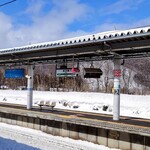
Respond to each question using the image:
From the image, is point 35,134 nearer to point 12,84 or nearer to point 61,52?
point 61,52

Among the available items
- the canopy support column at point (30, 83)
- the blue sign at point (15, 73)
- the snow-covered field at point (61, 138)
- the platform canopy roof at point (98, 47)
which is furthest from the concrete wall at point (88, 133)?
the platform canopy roof at point (98, 47)

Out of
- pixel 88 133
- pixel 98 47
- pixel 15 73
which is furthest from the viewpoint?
pixel 15 73

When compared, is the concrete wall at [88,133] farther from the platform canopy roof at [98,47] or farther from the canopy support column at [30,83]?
the platform canopy roof at [98,47]

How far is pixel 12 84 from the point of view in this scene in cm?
5850

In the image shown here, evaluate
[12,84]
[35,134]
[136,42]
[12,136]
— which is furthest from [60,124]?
[12,84]

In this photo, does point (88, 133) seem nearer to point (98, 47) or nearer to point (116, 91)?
point (116, 91)

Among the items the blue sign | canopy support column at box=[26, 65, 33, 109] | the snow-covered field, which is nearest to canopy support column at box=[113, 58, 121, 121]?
the snow-covered field

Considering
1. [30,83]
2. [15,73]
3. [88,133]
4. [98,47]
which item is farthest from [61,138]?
[15,73]

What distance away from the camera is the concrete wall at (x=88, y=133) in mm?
10711

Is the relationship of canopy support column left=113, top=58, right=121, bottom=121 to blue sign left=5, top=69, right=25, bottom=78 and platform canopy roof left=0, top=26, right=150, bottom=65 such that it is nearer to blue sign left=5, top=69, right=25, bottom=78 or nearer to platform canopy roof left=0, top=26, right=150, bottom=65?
platform canopy roof left=0, top=26, right=150, bottom=65

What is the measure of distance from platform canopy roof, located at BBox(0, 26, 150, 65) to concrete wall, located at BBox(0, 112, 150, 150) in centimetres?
311

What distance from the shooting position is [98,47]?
12.0m

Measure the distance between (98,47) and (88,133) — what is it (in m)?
3.61

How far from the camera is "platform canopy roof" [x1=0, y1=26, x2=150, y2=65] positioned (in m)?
10.3
